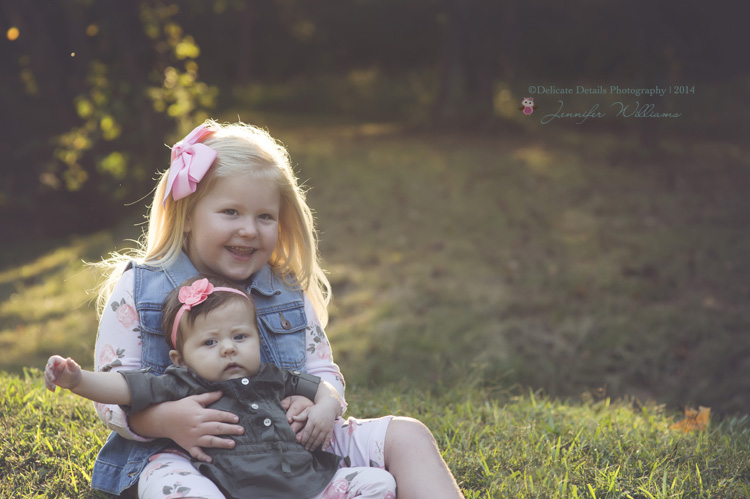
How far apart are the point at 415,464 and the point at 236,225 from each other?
0.91 meters

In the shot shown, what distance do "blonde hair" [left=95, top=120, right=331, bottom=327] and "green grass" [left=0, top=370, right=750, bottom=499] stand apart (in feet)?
1.99

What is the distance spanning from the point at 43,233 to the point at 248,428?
7.34 metres

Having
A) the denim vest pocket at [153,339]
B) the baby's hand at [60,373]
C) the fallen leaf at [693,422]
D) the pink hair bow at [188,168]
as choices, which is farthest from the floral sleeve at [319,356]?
the fallen leaf at [693,422]

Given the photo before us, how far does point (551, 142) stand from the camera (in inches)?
403

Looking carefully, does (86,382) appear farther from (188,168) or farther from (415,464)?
(415,464)

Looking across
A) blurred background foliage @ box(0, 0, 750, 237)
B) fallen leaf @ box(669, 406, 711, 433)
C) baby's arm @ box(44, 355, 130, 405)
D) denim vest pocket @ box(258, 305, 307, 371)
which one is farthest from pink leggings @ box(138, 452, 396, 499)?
blurred background foliage @ box(0, 0, 750, 237)

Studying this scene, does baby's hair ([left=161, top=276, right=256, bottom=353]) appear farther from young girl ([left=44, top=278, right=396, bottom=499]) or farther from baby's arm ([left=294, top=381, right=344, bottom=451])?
baby's arm ([left=294, top=381, right=344, bottom=451])

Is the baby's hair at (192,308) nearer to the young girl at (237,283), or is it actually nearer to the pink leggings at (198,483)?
the young girl at (237,283)

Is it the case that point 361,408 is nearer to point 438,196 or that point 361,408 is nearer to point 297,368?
point 297,368

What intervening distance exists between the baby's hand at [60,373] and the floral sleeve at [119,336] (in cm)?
30

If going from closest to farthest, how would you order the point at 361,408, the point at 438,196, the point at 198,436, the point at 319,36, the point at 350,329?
the point at 198,436 → the point at 361,408 → the point at 350,329 → the point at 438,196 → the point at 319,36

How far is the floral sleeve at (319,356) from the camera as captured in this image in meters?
2.45

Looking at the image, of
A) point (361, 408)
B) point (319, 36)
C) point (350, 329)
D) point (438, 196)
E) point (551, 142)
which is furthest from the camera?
point (319, 36)

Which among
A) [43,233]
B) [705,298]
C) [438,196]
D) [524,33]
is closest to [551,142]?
[438,196]
